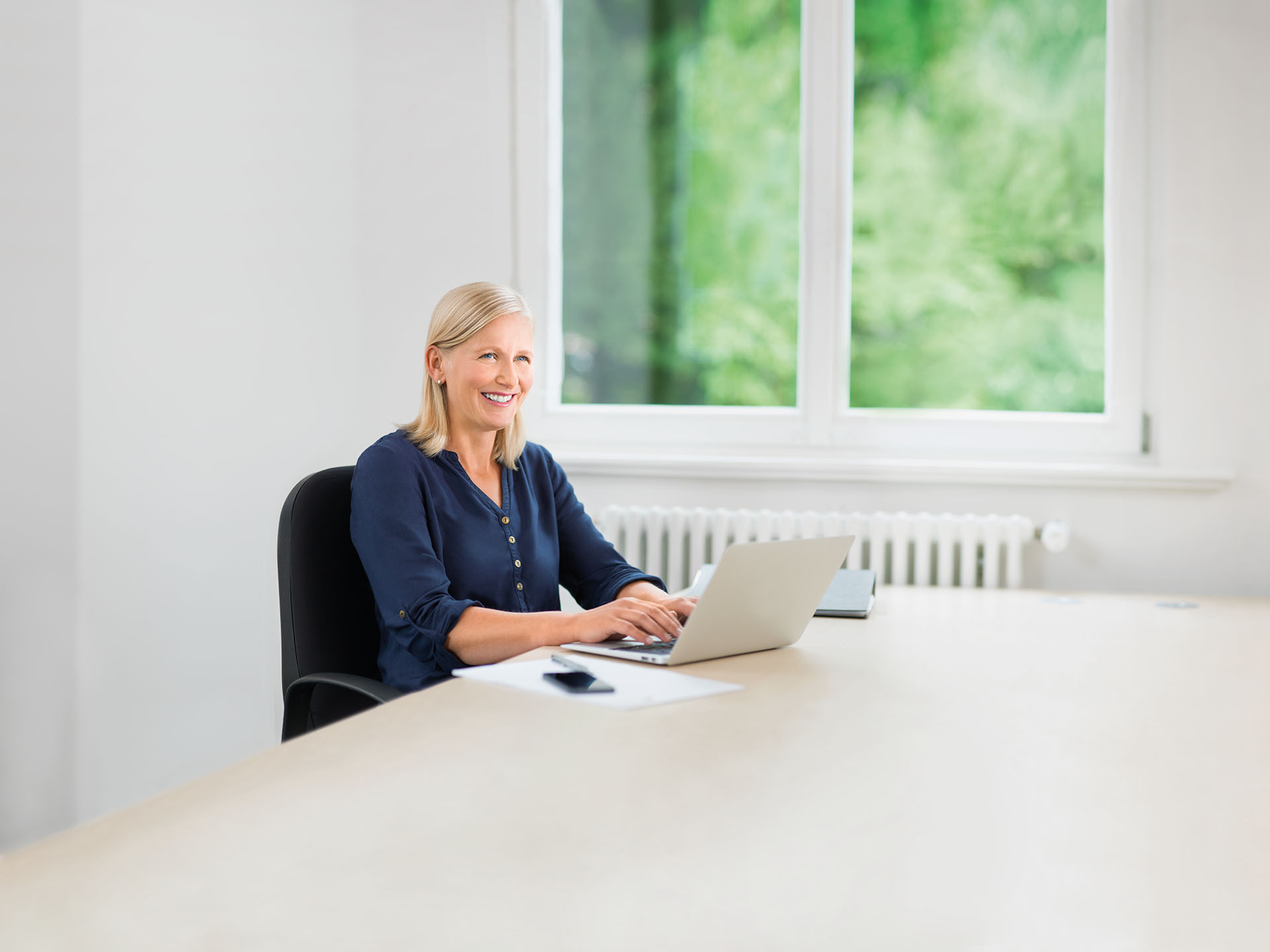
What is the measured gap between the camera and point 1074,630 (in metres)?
1.73

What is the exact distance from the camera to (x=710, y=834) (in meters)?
0.77

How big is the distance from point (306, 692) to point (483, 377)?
22.6 inches

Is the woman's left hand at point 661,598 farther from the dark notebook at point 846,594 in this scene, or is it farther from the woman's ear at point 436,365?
the woman's ear at point 436,365

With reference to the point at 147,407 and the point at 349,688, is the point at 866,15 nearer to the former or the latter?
the point at 147,407

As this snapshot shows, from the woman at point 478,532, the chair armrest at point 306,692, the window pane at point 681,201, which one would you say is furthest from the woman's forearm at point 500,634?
the window pane at point 681,201

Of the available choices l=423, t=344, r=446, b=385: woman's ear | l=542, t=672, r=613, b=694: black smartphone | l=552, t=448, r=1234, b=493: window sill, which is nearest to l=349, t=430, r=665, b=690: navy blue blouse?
l=423, t=344, r=446, b=385: woman's ear

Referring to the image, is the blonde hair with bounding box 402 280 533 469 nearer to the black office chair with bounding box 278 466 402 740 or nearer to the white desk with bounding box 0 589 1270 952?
the black office chair with bounding box 278 466 402 740

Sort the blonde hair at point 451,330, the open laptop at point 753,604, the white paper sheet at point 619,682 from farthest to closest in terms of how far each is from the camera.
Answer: the blonde hair at point 451,330, the open laptop at point 753,604, the white paper sheet at point 619,682

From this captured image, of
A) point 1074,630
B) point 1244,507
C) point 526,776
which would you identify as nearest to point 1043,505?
point 1244,507

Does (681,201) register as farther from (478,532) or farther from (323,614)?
(323,614)

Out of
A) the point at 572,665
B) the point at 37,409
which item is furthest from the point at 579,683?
the point at 37,409

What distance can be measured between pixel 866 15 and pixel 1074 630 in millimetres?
1906

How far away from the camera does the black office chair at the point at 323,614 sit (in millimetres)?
1489

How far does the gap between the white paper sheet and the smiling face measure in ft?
1.83
